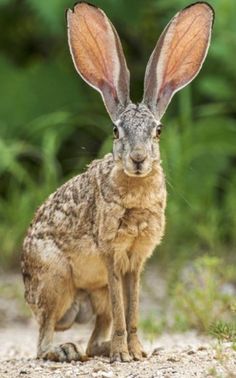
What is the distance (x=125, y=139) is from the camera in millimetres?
5375

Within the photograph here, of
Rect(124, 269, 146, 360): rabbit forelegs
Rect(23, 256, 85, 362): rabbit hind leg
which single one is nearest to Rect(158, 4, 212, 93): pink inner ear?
Rect(124, 269, 146, 360): rabbit forelegs

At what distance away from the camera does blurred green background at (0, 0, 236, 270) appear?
8.62 m

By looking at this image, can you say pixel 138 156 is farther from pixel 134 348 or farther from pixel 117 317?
pixel 134 348

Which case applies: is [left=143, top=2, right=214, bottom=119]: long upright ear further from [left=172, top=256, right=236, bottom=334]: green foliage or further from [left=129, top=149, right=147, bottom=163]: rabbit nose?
[left=172, top=256, right=236, bottom=334]: green foliage

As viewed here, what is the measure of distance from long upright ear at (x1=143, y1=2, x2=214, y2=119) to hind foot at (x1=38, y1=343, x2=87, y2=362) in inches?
47.3

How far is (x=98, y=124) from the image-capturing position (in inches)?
382

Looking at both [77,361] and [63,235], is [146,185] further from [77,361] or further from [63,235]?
[77,361]

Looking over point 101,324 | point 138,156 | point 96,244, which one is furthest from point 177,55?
point 101,324

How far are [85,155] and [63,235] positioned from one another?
4.21 meters

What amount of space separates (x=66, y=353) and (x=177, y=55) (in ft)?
5.04

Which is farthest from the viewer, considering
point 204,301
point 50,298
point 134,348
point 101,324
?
point 204,301

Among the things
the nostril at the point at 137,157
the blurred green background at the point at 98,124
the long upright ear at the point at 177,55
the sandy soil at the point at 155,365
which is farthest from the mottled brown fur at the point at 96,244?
the blurred green background at the point at 98,124

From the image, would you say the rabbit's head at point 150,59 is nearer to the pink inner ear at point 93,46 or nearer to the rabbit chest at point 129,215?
the pink inner ear at point 93,46

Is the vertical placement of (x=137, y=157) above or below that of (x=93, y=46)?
below
